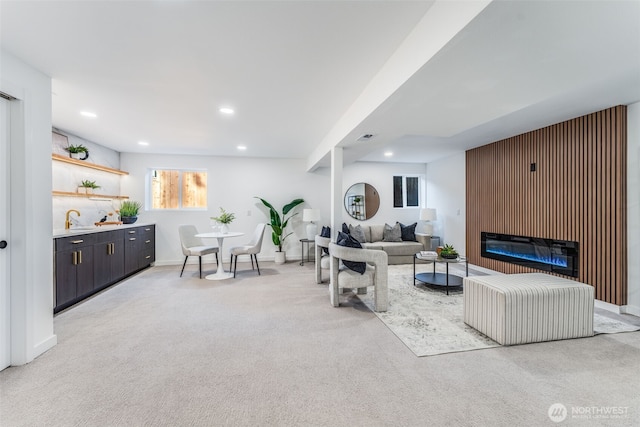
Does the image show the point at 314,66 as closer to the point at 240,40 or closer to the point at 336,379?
the point at 240,40

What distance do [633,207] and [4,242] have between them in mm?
6064

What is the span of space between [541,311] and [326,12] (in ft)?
9.79

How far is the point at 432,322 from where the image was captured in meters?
2.85

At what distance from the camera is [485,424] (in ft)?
4.90

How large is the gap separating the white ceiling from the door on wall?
1.94 ft

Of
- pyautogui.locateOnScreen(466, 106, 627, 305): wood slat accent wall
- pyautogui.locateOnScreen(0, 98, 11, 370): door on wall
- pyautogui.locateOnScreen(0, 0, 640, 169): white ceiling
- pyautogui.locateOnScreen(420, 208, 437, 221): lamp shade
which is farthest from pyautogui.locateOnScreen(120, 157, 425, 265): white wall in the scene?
pyautogui.locateOnScreen(0, 98, 11, 370): door on wall

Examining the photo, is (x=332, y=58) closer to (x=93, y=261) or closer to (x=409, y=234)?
(x=93, y=261)

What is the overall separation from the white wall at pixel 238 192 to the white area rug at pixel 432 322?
10.8 feet

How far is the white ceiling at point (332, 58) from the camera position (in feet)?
5.25

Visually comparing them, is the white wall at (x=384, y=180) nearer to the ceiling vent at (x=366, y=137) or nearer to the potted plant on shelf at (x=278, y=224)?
the potted plant on shelf at (x=278, y=224)

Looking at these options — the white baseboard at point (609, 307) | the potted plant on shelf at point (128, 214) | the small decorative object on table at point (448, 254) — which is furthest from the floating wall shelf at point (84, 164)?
the white baseboard at point (609, 307)

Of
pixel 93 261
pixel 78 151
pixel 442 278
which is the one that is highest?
pixel 78 151

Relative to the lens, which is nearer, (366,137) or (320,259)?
(366,137)

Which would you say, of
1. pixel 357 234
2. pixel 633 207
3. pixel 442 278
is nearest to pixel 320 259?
pixel 357 234
